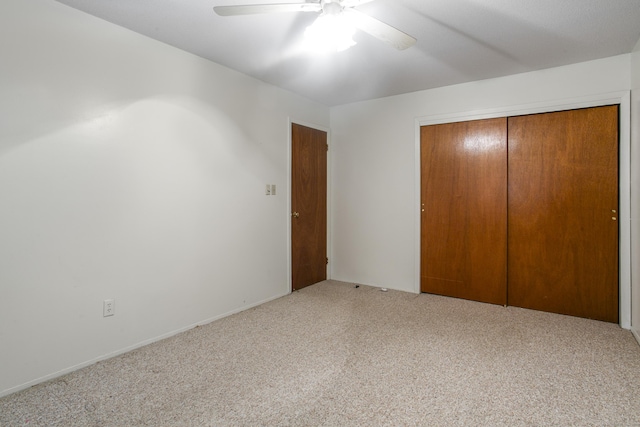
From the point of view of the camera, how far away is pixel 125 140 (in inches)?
95.0

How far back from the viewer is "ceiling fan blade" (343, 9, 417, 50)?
5.74 feet

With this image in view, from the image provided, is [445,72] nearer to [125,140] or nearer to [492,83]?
[492,83]

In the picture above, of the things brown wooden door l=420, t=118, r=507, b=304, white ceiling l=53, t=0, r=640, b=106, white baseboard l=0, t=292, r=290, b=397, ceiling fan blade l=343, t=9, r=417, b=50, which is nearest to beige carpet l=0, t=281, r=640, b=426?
white baseboard l=0, t=292, r=290, b=397

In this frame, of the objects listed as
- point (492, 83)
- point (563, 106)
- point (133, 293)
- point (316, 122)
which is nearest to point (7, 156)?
point (133, 293)

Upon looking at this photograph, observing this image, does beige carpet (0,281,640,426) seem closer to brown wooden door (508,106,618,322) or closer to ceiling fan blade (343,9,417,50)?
brown wooden door (508,106,618,322)

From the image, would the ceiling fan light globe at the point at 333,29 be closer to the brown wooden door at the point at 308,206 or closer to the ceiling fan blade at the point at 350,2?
the ceiling fan blade at the point at 350,2

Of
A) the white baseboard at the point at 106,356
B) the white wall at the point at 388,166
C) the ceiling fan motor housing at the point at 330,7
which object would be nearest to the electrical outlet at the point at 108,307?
the white baseboard at the point at 106,356

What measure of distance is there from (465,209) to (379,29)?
2.38 meters

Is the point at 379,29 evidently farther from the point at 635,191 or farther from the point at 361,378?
the point at 635,191

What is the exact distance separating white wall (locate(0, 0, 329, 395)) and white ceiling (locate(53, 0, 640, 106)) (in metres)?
0.27

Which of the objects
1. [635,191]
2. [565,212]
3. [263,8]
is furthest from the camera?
[565,212]

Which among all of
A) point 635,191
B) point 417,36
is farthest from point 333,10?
point 635,191

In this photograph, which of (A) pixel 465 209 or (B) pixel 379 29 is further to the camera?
(A) pixel 465 209

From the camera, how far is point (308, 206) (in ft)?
13.7
